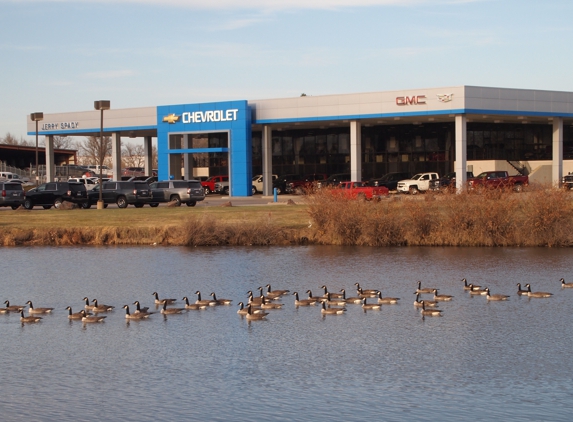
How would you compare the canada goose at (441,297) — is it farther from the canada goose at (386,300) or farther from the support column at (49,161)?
the support column at (49,161)

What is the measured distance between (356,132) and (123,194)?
19.2m

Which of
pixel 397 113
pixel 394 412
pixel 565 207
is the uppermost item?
pixel 397 113

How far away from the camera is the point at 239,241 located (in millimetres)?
39500

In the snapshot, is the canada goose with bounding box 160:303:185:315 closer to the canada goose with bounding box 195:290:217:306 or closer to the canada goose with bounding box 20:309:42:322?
the canada goose with bounding box 195:290:217:306

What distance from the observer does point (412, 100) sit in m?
61.5

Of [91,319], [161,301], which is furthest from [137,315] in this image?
[161,301]

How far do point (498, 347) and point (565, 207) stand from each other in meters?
18.7

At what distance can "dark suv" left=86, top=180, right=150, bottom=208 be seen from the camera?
5600cm

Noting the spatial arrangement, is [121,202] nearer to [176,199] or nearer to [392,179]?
[176,199]

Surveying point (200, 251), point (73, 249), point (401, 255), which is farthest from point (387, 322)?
point (73, 249)

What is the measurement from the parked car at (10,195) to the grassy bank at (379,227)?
14326mm

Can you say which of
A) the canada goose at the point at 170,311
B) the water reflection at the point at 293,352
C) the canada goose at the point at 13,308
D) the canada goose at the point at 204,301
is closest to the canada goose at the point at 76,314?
the water reflection at the point at 293,352

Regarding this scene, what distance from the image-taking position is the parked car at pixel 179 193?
56719 millimetres

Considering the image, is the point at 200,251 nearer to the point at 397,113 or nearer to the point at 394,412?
the point at 394,412
